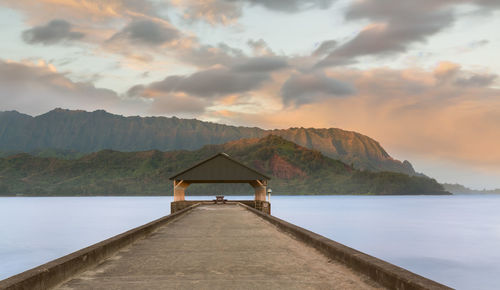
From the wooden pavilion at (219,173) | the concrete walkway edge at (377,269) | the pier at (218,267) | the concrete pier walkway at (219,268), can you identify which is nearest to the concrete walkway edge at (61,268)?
the pier at (218,267)

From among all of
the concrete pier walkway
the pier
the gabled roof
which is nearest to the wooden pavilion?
the gabled roof

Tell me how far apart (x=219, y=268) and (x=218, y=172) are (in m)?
31.5

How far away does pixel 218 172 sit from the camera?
39531 millimetres

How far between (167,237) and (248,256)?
4.94m

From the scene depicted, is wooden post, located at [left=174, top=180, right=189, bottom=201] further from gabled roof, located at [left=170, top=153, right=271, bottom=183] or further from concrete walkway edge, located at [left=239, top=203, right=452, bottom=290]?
concrete walkway edge, located at [left=239, top=203, right=452, bottom=290]

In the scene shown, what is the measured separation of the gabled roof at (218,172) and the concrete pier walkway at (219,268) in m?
26.5

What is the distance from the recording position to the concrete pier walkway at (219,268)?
6.75 metres

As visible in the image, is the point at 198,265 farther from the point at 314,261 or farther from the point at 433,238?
the point at 433,238

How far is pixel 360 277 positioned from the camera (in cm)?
741

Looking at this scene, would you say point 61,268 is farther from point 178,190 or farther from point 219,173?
point 178,190

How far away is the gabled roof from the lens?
3900cm

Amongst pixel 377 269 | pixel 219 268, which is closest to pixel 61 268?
pixel 219 268

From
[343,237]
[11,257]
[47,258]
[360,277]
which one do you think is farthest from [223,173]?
[360,277]

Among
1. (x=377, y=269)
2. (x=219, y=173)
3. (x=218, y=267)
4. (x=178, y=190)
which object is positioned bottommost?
(x=218, y=267)
